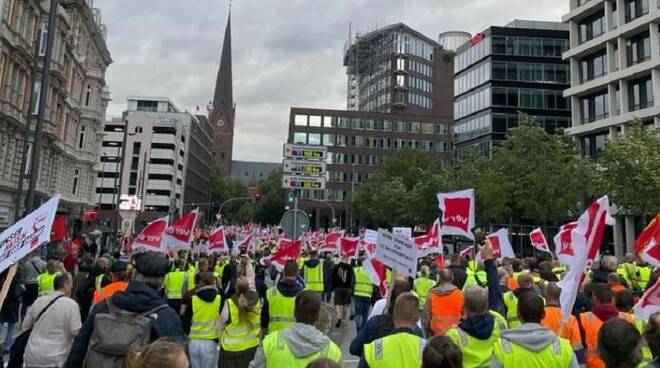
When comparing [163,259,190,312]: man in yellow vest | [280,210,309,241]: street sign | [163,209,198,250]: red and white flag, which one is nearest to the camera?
[163,259,190,312]: man in yellow vest

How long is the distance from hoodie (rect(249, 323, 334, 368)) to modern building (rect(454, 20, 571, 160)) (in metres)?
65.7

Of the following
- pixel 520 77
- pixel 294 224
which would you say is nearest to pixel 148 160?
pixel 520 77

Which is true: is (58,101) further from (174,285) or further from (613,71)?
(613,71)

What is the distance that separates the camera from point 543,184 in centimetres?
3803

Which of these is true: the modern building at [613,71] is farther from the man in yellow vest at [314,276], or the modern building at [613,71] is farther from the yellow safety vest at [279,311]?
the yellow safety vest at [279,311]

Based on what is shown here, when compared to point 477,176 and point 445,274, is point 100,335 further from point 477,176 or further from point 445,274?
point 477,176

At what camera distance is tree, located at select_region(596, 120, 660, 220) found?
29.8 metres

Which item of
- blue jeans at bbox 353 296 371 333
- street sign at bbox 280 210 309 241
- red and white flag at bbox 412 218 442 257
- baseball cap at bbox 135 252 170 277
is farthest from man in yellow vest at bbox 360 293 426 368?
street sign at bbox 280 210 309 241

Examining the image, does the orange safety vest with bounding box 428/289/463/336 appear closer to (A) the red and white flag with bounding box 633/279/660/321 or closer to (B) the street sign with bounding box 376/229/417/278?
(B) the street sign with bounding box 376/229/417/278

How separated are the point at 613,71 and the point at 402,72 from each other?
58671 mm

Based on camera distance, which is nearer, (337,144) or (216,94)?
(337,144)

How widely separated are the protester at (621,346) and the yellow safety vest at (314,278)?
10.1m

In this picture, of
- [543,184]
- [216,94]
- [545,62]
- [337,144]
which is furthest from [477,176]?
[216,94]

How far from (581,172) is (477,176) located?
8573mm
